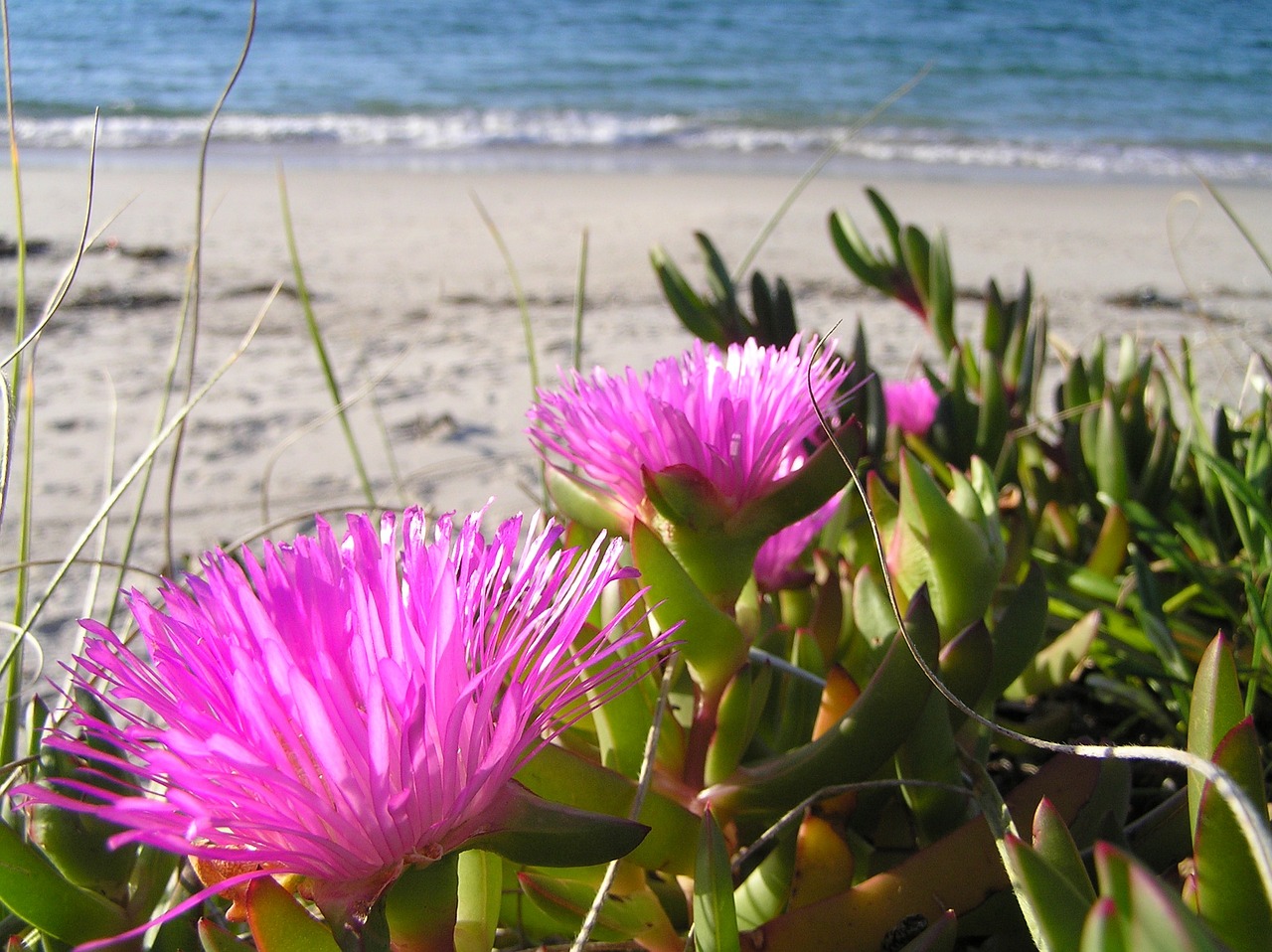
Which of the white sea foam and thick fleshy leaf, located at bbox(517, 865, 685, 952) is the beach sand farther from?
the white sea foam

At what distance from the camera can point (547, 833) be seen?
0.39 m

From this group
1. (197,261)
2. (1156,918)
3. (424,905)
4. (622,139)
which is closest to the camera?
(1156,918)

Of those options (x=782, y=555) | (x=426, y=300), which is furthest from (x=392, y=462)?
(x=426, y=300)

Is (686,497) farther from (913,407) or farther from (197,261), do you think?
(913,407)

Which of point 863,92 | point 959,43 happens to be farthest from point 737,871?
point 959,43

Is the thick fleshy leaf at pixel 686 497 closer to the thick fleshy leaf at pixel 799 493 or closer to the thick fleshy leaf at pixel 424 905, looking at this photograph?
the thick fleshy leaf at pixel 799 493

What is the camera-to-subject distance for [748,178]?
18.7 ft

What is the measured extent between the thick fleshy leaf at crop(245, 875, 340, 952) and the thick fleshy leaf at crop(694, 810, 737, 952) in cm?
16

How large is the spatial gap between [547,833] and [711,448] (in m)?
0.21

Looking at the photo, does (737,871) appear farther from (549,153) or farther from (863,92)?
(863,92)

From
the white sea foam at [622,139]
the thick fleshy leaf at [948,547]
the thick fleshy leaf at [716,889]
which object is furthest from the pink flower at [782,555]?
the white sea foam at [622,139]

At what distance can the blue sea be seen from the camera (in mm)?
7008

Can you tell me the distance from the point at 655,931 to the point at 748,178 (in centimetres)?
551

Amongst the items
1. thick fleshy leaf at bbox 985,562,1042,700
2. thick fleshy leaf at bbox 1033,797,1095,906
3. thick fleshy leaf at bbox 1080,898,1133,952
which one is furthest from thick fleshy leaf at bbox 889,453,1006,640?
thick fleshy leaf at bbox 1080,898,1133,952
